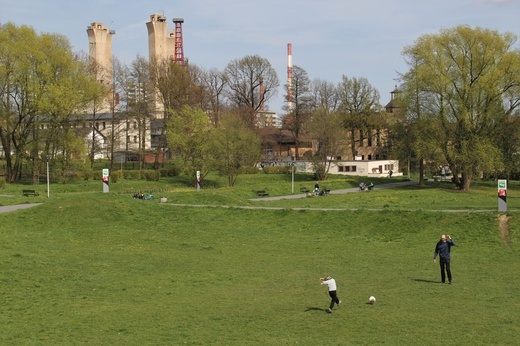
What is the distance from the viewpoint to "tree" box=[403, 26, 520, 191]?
214 ft

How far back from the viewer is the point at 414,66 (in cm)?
7144

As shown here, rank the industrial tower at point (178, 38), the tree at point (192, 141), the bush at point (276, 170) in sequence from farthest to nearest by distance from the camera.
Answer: the industrial tower at point (178, 38)
the bush at point (276, 170)
the tree at point (192, 141)

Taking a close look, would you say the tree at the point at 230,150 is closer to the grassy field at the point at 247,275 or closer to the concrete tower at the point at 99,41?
the grassy field at the point at 247,275

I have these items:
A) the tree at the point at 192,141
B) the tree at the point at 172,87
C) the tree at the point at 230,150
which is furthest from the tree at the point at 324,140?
the tree at the point at 172,87

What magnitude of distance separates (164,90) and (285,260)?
60.7 m

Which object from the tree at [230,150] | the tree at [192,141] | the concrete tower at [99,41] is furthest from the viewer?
the concrete tower at [99,41]

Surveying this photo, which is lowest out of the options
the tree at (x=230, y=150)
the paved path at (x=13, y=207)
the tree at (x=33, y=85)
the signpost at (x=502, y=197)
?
the paved path at (x=13, y=207)

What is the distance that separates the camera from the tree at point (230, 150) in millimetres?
69062

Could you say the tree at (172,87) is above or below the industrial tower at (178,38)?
below

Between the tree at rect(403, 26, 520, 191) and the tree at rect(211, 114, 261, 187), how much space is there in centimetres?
2090

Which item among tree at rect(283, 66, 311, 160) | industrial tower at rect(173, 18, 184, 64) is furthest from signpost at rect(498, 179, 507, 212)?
industrial tower at rect(173, 18, 184, 64)

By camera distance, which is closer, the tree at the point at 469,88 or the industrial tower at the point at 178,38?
the tree at the point at 469,88

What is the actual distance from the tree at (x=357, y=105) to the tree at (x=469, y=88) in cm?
3162

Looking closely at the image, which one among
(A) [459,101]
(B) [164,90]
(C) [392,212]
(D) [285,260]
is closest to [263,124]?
(B) [164,90]
